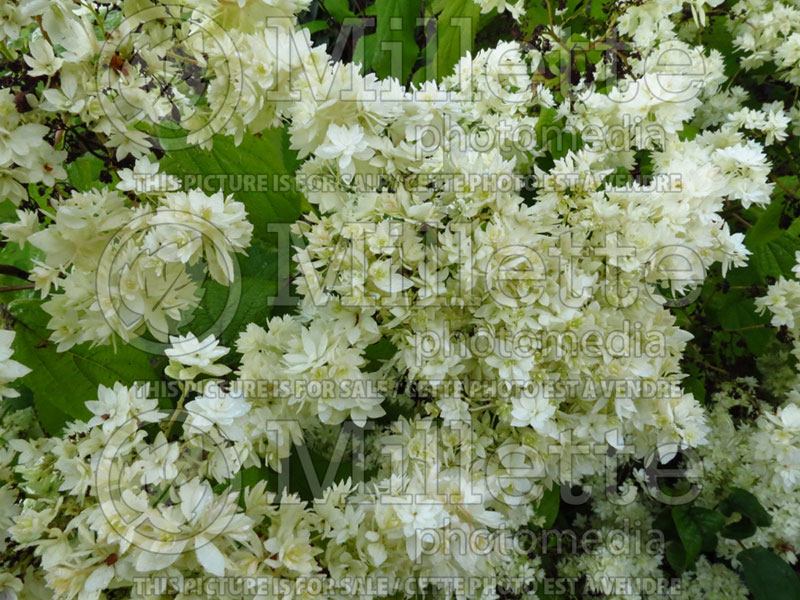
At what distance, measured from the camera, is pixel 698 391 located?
80.4 inches

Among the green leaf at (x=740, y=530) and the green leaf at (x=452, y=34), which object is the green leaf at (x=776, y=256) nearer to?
the green leaf at (x=740, y=530)

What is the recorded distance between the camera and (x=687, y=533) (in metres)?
1.85

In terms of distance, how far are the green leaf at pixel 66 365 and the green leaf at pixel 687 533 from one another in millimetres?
1674

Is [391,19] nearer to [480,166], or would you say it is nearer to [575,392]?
[480,166]

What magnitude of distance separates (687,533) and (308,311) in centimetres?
141

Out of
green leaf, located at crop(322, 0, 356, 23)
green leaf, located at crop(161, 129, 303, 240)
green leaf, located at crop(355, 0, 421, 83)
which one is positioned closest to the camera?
green leaf, located at crop(161, 129, 303, 240)

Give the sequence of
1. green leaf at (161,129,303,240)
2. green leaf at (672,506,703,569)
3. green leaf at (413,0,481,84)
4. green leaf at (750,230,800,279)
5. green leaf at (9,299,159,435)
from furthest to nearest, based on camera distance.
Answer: green leaf at (413,0,481,84)
green leaf at (750,230,800,279)
green leaf at (672,506,703,569)
green leaf at (161,129,303,240)
green leaf at (9,299,159,435)

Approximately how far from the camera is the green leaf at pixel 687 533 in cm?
182

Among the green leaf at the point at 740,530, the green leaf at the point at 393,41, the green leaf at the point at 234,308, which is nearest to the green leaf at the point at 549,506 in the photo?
the green leaf at the point at 740,530

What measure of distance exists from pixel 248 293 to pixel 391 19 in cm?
148

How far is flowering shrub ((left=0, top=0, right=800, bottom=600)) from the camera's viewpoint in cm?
119

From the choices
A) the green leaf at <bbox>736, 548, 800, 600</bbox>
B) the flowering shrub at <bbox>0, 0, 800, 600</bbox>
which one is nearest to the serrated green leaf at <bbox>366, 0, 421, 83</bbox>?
the flowering shrub at <bbox>0, 0, 800, 600</bbox>

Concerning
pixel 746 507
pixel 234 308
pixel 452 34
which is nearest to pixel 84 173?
pixel 234 308

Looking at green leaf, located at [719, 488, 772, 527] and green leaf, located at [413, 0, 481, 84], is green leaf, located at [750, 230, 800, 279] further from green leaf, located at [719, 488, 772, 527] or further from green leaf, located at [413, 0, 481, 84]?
green leaf, located at [413, 0, 481, 84]
